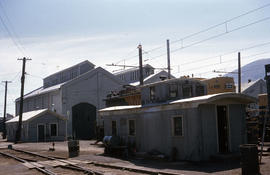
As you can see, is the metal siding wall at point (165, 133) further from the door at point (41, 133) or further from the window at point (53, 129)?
the door at point (41, 133)

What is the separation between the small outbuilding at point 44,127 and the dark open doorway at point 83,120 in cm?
304

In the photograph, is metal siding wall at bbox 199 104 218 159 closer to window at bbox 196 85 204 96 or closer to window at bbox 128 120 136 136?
window at bbox 196 85 204 96

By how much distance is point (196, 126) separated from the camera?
1623 centimetres

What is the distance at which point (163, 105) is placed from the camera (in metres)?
18.2

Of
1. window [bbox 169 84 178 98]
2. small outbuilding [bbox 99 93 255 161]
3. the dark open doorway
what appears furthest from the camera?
the dark open doorway

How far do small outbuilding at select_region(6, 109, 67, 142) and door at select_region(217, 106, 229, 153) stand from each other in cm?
2947

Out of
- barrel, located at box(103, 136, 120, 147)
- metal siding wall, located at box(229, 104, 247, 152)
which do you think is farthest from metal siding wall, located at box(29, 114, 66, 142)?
metal siding wall, located at box(229, 104, 247, 152)

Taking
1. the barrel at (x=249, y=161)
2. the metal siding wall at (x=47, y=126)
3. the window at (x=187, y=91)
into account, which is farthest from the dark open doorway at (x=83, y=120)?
the barrel at (x=249, y=161)

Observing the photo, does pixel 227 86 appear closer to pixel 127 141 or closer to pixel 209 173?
pixel 127 141

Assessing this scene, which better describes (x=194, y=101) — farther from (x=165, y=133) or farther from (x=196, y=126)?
(x=165, y=133)

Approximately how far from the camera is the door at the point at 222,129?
57.1 feet

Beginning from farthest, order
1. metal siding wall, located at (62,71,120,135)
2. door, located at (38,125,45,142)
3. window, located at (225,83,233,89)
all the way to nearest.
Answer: metal siding wall, located at (62,71,120,135) < door, located at (38,125,45,142) < window, located at (225,83,233,89)

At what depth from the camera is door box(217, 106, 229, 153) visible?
1741 cm

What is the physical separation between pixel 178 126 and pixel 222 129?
2.37m
